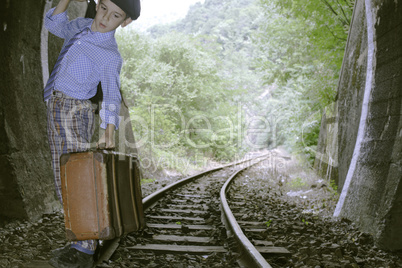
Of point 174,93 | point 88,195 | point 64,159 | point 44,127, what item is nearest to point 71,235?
point 88,195

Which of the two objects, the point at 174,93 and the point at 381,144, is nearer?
the point at 381,144

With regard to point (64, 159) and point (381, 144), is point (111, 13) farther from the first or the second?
point (381, 144)

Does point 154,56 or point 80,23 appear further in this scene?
point 154,56

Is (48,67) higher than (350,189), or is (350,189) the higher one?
(48,67)

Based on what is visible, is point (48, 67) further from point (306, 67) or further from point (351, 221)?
point (306, 67)

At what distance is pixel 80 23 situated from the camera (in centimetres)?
279

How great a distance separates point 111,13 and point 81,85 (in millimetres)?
619

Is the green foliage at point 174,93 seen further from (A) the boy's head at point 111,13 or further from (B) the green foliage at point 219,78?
(A) the boy's head at point 111,13

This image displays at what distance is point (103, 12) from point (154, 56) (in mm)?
15385

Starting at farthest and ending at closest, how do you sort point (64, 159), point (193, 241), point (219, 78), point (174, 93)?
point (219, 78), point (174, 93), point (193, 241), point (64, 159)

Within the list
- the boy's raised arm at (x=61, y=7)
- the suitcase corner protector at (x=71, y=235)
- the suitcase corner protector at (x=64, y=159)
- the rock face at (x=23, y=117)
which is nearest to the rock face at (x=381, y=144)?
the suitcase corner protector at (x=71, y=235)

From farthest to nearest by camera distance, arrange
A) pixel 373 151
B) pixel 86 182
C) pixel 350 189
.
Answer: pixel 350 189 < pixel 373 151 < pixel 86 182

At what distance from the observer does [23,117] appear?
3990 millimetres

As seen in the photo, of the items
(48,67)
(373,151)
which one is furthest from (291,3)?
(48,67)
